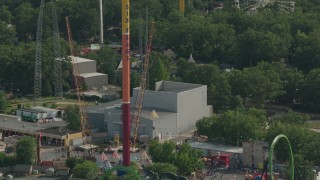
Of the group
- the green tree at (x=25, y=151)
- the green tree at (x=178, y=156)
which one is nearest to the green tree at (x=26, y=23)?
the green tree at (x=25, y=151)

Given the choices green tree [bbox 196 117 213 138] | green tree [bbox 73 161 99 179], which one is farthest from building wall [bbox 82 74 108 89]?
green tree [bbox 73 161 99 179]

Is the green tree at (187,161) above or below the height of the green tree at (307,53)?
below

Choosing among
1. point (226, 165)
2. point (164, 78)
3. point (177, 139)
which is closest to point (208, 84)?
point (164, 78)

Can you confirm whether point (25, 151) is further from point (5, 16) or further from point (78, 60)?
point (5, 16)

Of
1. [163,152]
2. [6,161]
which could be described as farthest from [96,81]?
[163,152]

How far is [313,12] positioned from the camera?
7900cm

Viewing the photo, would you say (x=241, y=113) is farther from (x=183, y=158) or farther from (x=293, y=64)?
(x=293, y=64)

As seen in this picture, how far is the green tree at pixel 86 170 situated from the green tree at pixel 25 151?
312 cm

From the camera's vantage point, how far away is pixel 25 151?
41.1 m

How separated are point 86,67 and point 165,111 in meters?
13.9

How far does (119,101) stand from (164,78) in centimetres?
481

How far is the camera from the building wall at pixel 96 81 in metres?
58.7

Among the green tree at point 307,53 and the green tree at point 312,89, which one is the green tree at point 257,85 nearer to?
the green tree at point 312,89

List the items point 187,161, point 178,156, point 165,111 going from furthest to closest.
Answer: point 165,111, point 178,156, point 187,161
